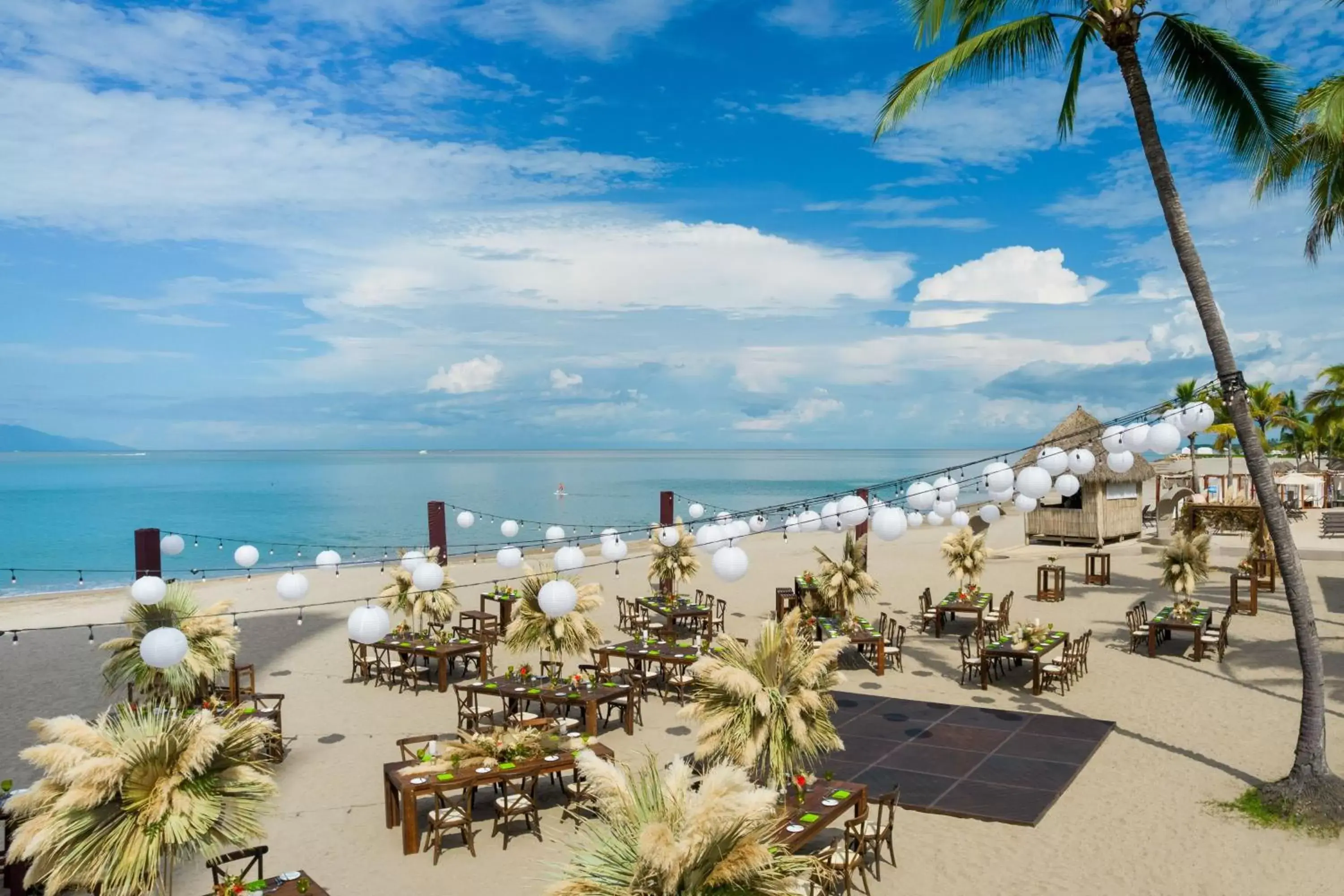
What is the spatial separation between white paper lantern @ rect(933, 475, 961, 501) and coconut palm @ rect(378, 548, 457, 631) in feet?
31.2

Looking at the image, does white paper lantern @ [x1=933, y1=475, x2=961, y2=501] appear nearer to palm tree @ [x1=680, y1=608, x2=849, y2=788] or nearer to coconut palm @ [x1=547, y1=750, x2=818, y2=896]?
palm tree @ [x1=680, y1=608, x2=849, y2=788]

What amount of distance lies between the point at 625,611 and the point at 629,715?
11020mm

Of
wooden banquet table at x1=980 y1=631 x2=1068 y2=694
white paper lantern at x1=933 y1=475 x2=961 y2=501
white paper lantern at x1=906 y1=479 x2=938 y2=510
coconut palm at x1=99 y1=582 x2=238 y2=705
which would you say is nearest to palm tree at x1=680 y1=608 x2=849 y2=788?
white paper lantern at x1=906 y1=479 x2=938 y2=510

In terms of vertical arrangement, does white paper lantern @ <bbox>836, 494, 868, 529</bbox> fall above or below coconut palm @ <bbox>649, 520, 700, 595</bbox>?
above

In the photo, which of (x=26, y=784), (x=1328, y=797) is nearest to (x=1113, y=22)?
(x=1328, y=797)

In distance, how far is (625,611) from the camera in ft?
84.2

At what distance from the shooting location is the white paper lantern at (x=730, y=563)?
1216 centimetres

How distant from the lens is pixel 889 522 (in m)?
13.5

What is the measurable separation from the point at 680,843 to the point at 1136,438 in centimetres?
951

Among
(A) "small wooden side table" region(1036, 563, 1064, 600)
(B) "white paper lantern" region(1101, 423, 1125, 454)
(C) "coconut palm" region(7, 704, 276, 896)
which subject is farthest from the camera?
(A) "small wooden side table" region(1036, 563, 1064, 600)

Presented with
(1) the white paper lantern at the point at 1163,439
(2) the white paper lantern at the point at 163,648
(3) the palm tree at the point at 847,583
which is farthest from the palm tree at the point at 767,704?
(3) the palm tree at the point at 847,583

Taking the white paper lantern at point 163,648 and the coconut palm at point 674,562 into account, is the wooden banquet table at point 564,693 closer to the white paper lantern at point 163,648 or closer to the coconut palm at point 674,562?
the white paper lantern at point 163,648

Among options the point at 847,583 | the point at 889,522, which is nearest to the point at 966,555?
the point at 847,583

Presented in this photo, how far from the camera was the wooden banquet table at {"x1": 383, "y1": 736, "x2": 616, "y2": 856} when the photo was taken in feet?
33.2
